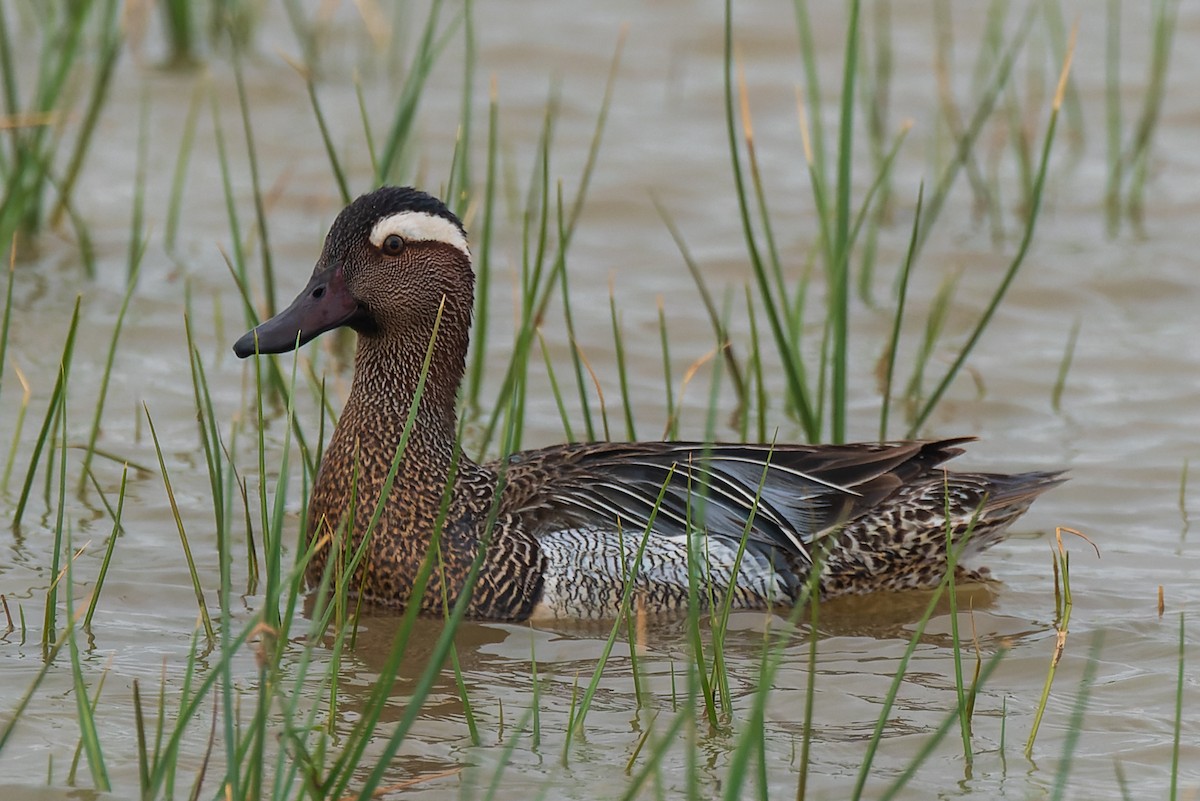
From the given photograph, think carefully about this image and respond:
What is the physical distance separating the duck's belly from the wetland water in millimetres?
111

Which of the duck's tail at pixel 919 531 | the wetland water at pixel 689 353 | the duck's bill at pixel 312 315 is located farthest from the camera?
the duck's tail at pixel 919 531

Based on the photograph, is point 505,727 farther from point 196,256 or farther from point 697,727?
point 196,256

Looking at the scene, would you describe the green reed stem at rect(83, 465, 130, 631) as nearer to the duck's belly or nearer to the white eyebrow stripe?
the white eyebrow stripe

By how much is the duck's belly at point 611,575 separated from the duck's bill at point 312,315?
1.00 meters

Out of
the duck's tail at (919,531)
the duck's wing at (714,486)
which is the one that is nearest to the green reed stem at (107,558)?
the duck's wing at (714,486)

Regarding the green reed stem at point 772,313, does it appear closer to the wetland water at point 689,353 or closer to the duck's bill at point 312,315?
the wetland water at point 689,353

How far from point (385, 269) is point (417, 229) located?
0.56ft

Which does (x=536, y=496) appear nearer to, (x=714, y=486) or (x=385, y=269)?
(x=714, y=486)

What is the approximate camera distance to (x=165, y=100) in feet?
37.2

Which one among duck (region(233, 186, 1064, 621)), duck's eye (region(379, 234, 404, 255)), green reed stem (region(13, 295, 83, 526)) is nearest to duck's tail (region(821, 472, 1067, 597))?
duck (region(233, 186, 1064, 621))

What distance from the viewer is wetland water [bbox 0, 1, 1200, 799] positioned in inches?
210

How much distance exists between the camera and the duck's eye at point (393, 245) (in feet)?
21.1

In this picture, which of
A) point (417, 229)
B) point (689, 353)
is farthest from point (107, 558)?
point (689, 353)

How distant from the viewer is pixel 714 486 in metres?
6.48
